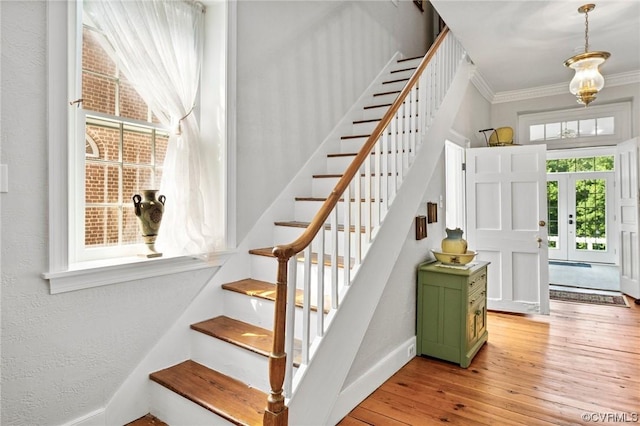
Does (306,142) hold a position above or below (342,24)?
below

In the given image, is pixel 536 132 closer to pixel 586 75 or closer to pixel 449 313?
pixel 586 75

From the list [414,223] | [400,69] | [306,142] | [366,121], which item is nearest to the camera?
[414,223]

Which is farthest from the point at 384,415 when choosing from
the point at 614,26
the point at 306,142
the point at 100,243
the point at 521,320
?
the point at 614,26

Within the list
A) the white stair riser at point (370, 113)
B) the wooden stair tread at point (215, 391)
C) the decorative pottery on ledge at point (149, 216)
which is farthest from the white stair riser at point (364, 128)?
the wooden stair tread at point (215, 391)

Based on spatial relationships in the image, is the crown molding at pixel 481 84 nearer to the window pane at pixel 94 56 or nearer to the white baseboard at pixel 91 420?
the window pane at pixel 94 56

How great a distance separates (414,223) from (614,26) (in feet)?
8.73

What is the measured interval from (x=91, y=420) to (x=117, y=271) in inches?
30.5

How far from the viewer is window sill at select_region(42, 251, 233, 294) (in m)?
1.79

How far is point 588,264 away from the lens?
7.95 m

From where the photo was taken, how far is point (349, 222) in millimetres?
2072

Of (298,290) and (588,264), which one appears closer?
(298,290)

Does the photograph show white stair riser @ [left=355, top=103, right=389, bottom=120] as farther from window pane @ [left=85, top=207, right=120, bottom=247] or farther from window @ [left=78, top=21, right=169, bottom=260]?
window pane @ [left=85, top=207, right=120, bottom=247]

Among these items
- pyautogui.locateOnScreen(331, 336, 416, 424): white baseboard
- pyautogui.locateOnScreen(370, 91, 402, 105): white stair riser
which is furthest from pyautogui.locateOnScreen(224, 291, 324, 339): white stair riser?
pyautogui.locateOnScreen(370, 91, 402, 105): white stair riser

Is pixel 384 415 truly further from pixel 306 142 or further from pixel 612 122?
pixel 612 122
